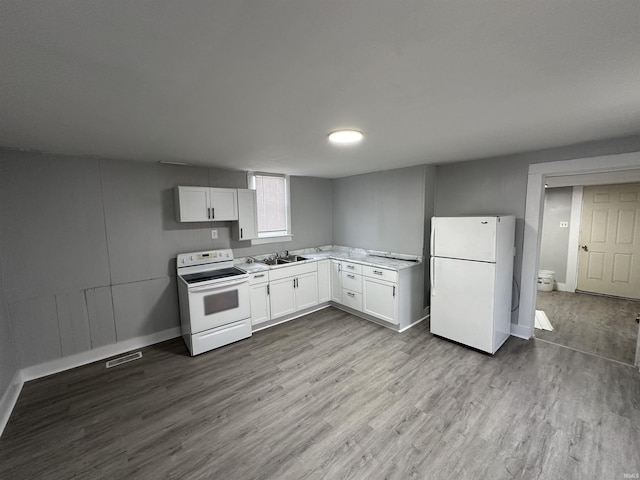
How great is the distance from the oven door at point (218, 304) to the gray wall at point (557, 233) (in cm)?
571

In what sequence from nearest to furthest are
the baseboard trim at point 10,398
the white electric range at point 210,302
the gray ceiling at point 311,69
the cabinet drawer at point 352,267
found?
the gray ceiling at point 311,69 < the baseboard trim at point 10,398 < the white electric range at point 210,302 < the cabinet drawer at point 352,267

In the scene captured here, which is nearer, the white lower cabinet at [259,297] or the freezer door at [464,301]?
the freezer door at [464,301]

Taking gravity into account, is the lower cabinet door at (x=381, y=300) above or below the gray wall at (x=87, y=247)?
below

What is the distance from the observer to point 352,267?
4.18 m

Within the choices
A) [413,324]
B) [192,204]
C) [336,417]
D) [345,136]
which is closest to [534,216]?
[413,324]

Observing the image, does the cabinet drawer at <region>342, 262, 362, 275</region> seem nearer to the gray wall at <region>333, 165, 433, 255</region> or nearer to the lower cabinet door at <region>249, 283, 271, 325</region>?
the gray wall at <region>333, 165, 433, 255</region>

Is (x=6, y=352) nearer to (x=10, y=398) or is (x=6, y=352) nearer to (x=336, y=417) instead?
(x=10, y=398)

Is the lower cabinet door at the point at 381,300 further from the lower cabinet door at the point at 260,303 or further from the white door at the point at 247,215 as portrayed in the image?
the white door at the point at 247,215

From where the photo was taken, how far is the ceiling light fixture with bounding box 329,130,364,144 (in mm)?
2205

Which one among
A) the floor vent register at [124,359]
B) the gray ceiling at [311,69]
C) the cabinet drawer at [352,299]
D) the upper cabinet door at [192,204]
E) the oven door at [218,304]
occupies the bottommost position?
the floor vent register at [124,359]

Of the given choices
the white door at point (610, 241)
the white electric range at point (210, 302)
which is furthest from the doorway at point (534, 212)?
the white electric range at point (210, 302)

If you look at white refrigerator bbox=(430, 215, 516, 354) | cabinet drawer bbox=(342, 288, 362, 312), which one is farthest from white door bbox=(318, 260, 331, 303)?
white refrigerator bbox=(430, 215, 516, 354)

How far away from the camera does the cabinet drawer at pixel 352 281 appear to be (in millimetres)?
4098

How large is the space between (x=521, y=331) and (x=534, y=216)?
1500mm
